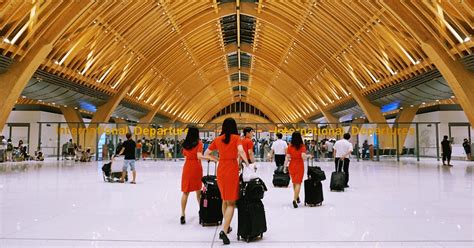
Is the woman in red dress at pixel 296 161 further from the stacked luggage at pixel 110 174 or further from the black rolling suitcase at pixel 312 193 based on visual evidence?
the stacked luggage at pixel 110 174

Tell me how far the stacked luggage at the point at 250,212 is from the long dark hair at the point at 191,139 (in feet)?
3.85

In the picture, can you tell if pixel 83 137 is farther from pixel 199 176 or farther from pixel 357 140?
pixel 199 176

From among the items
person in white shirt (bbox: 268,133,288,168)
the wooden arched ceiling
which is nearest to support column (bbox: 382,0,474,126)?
the wooden arched ceiling

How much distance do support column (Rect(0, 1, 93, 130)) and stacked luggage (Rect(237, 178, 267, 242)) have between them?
14.1 metres

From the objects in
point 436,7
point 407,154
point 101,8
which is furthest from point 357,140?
point 101,8

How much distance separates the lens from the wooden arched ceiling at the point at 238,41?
600 inches

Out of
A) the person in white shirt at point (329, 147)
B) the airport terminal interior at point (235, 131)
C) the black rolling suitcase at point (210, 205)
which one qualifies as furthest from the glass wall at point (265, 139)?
the black rolling suitcase at point (210, 205)

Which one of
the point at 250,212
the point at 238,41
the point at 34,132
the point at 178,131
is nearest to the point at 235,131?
the point at 250,212

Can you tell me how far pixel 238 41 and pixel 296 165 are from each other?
31.1 m

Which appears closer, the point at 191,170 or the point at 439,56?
the point at 191,170

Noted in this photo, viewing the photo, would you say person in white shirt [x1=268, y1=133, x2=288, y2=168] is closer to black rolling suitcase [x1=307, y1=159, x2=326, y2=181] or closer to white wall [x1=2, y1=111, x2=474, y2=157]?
black rolling suitcase [x1=307, y1=159, x2=326, y2=181]

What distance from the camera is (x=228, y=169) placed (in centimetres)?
462

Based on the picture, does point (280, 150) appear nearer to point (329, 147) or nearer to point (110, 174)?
point (110, 174)

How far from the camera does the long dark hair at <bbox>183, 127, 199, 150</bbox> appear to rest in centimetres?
555
